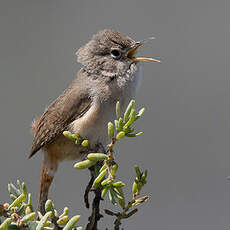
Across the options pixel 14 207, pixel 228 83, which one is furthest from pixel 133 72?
pixel 228 83

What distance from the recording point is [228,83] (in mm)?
4910

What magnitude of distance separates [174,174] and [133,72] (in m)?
1.84

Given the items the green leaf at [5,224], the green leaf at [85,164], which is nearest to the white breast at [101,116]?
the green leaf at [85,164]

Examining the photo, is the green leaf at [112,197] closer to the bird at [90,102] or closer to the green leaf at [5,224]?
the green leaf at [5,224]

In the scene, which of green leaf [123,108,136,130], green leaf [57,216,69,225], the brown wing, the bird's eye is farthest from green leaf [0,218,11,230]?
the bird's eye

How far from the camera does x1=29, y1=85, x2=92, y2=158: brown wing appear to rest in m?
2.72

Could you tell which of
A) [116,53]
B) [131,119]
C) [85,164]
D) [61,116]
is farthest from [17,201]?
[116,53]

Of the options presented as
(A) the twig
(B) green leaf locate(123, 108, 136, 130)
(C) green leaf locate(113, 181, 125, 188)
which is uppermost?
(B) green leaf locate(123, 108, 136, 130)

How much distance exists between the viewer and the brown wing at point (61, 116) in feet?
8.91

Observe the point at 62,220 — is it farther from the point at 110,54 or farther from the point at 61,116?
the point at 110,54

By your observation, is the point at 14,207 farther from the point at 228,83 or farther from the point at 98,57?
the point at 228,83

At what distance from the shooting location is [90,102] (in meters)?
2.75

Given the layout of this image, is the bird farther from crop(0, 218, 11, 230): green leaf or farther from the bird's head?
crop(0, 218, 11, 230): green leaf

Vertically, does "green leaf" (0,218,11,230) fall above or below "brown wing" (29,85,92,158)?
below
